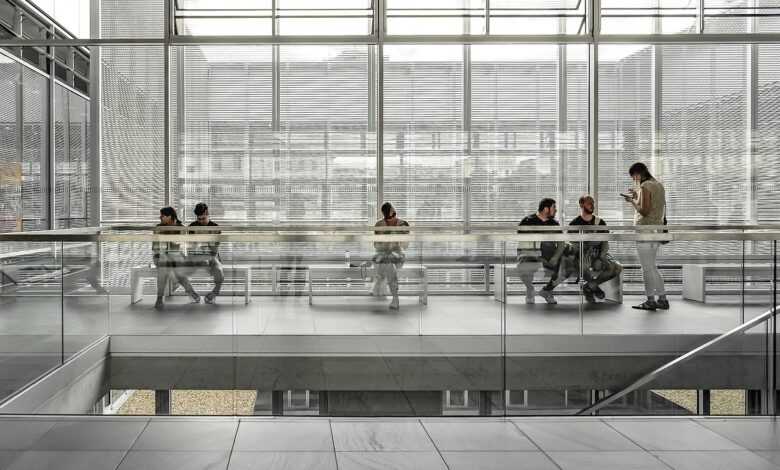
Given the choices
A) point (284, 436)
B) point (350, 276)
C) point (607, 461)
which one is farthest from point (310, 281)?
point (607, 461)

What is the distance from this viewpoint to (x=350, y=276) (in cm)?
493

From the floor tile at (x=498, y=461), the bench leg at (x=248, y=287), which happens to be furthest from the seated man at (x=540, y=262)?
the bench leg at (x=248, y=287)

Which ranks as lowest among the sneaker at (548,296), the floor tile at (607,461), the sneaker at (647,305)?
the floor tile at (607,461)

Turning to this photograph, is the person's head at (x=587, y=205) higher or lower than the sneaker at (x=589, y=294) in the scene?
higher

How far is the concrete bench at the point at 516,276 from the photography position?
4.92 m

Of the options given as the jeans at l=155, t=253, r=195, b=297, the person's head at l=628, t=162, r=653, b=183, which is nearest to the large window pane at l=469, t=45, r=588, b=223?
the person's head at l=628, t=162, r=653, b=183

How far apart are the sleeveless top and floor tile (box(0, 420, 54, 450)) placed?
291 inches

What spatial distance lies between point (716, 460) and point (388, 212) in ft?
21.0

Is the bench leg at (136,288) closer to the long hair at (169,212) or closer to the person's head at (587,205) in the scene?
the long hair at (169,212)

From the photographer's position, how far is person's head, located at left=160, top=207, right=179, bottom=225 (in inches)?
376

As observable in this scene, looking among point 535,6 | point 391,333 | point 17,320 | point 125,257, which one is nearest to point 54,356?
point 17,320

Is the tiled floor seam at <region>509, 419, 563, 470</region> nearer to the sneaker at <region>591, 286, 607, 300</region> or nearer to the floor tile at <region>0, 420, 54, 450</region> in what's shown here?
the sneaker at <region>591, 286, 607, 300</region>

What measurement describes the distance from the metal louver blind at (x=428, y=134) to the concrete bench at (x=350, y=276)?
5.39m

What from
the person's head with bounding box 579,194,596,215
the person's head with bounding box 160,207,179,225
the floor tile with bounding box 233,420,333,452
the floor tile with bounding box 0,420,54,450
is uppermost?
the person's head with bounding box 579,194,596,215
